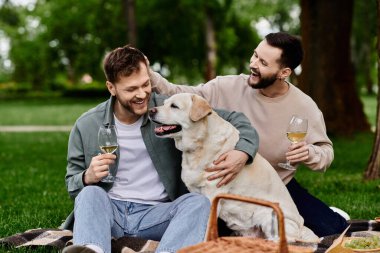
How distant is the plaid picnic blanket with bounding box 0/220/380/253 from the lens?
478 centimetres

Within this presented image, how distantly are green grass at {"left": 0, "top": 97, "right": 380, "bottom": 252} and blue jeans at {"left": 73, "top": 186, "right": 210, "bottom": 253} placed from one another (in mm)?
820

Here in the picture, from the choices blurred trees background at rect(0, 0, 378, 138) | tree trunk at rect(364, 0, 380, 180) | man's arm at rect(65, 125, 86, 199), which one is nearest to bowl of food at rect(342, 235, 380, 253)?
man's arm at rect(65, 125, 86, 199)

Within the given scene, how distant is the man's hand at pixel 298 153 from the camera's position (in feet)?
15.8

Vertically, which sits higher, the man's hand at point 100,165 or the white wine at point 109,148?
the white wine at point 109,148

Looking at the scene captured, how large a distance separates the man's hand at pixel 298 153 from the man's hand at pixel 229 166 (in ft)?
1.11

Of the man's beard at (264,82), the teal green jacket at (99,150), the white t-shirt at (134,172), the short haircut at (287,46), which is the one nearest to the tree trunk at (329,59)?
the short haircut at (287,46)

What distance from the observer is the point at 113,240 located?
484cm

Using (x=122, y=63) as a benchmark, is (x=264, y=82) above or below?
below

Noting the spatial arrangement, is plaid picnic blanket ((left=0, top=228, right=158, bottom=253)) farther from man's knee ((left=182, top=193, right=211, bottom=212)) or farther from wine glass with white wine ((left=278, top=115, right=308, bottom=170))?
wine glass with white wine ((left=278, top=115, right=308, bottom=170))

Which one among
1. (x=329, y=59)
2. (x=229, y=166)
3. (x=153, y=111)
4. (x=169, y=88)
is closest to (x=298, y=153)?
(x=229, y=166)

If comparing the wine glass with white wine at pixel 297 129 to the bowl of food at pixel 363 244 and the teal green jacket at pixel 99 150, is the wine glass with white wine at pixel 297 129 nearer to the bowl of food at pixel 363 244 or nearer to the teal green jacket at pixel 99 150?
the teal green jacket at pixel 99 150

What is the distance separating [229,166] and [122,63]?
3.56ft

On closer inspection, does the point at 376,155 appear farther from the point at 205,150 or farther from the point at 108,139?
the point at 108,139

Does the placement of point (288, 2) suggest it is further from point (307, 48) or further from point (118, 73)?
point (118, 73)
